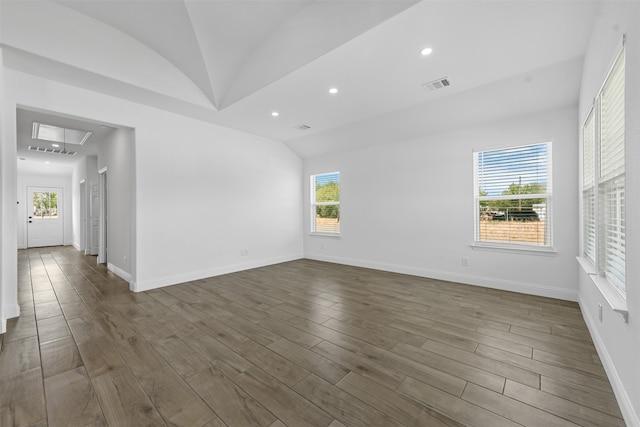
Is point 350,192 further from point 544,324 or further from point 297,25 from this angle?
point 544,324

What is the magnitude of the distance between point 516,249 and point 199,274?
4.98 m

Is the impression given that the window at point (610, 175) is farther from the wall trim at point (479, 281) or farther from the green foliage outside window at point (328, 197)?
the green foliage outside window at point (328, 197)

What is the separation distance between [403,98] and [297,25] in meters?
1.66

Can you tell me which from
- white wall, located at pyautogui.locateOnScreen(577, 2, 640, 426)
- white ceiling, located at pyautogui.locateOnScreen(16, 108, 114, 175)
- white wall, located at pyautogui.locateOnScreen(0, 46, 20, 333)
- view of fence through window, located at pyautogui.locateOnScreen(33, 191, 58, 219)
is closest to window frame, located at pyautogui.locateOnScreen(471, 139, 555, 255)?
white wall, located at pyautogui.locateOnScreen(577, 2, 640, 426)

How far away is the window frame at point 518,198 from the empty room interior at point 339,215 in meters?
0.03

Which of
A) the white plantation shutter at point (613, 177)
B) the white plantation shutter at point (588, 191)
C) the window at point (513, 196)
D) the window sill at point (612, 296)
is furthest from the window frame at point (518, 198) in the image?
Result: the white plantation shutter at point (613, 177)

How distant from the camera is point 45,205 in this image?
9.04m

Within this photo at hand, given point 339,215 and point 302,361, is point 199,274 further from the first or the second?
point 302,361

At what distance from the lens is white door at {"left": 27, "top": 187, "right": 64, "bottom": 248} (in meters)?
8.73

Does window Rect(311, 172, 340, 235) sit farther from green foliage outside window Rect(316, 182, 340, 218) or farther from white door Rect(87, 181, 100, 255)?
white door Rect(87, 181, 100, 255)

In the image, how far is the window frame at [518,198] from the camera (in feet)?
11.7

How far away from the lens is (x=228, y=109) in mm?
4082

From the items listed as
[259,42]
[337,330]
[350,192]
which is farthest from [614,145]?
[350,192]

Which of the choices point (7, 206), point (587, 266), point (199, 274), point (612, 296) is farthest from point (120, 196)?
point (587, 266)
